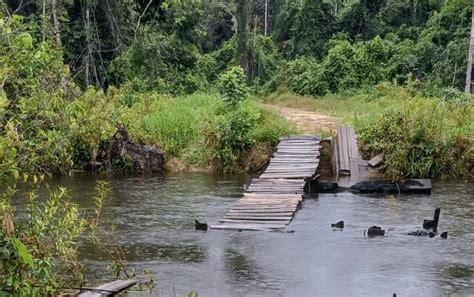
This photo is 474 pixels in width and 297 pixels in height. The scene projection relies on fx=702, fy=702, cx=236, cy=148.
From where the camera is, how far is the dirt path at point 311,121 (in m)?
16.4

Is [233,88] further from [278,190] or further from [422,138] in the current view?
[278,190]

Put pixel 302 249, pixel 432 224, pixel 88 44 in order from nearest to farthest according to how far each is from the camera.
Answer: pixel 302 249
pixel 432 224
pixel 88 44

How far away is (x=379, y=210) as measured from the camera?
1107 cm

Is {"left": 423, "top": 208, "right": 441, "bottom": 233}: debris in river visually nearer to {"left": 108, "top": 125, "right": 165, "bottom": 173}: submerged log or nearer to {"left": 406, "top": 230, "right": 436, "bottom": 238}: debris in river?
{"left": 406, "top": 230, "right": 436, "bottom": 238}: debris in river

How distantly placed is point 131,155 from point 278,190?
4615 mm

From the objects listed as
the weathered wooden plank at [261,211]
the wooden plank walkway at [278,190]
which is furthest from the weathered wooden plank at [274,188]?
the weathered wooden plank at [261,211]

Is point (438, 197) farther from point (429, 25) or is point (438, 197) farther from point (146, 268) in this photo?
point (429, 25)

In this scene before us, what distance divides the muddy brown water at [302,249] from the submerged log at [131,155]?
2.21 m

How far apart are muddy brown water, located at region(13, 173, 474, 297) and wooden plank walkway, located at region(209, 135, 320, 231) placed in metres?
0.23

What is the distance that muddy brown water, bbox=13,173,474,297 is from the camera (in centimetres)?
741

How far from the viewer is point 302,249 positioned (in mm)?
8727

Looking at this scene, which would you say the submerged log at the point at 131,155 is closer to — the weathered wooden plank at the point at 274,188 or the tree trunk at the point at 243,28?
the weathered wooden plank at the point at 274,188

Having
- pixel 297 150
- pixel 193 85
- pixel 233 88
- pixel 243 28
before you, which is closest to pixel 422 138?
pixel 297 150

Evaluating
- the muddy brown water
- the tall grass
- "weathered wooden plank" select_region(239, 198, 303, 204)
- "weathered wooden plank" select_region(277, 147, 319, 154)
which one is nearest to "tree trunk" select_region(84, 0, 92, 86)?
the tall grass
